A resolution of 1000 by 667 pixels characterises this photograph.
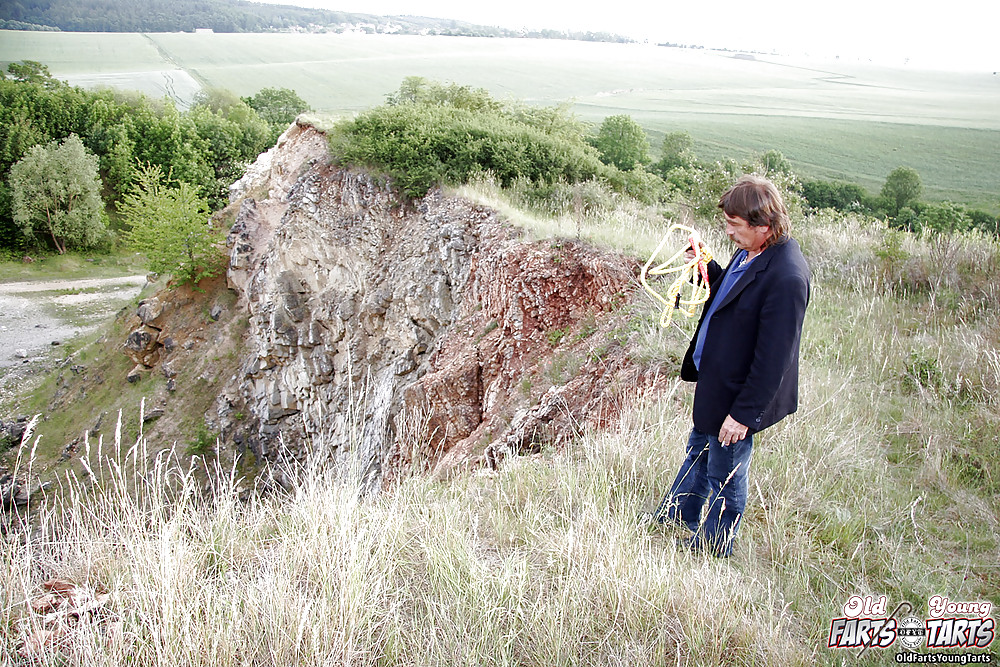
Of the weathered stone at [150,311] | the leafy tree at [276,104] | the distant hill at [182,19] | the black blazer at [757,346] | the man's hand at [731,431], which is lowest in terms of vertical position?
the weathered stone at [150,311]

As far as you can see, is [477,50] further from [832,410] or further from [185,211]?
[832,410]

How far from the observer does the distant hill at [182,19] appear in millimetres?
78250

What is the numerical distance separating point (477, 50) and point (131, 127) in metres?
34.3

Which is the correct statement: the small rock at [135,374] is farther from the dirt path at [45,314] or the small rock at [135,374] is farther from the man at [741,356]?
the man at [741,356]

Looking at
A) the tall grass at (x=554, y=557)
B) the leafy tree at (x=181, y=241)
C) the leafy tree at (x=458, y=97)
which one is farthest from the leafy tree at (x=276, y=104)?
the tall grass at (x=554, y=557)

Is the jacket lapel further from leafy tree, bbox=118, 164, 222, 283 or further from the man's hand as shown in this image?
leafy tree, bbox=118, 164, 222, 283

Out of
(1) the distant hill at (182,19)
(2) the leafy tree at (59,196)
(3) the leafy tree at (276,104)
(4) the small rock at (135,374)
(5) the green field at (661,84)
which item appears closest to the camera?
(5) the green field at (661,84)

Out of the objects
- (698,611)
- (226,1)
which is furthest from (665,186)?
(226,1)

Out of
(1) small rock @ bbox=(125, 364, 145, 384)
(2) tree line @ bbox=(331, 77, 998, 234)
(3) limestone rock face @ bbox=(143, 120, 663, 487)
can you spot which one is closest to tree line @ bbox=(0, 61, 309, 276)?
(1) small rock @ bbox=(125, 364, 145, 384)

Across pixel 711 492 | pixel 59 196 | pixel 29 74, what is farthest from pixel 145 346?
pixel 29 74

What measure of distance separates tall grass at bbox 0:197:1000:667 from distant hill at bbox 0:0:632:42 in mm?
81050

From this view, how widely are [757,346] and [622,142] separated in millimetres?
22225

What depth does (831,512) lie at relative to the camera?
10.3 feet

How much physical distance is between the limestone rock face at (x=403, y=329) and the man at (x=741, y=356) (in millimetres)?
1909
